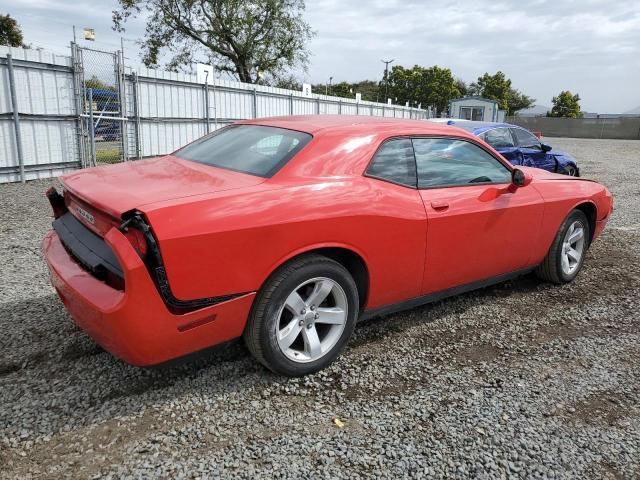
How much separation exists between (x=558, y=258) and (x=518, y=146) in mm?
5532

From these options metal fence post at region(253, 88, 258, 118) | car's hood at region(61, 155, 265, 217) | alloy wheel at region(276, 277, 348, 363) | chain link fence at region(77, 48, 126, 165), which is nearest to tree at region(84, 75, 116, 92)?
chain link fence at region(77, 48, 126, 165)

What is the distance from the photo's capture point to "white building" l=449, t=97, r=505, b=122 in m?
35.2

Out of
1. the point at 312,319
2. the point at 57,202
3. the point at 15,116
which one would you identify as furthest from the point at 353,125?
the point at 15,116

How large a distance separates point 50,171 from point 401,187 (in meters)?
9.03

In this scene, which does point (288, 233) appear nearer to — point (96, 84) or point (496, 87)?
point (96, 84)

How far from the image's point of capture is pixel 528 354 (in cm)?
333

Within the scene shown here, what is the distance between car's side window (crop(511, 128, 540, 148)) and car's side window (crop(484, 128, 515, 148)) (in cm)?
27

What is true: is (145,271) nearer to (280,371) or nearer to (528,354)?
(280,371)

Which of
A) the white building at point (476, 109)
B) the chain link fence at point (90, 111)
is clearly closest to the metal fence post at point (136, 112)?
the chain link fence at point (90, 111)

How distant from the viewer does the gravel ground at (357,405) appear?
87.6 inches

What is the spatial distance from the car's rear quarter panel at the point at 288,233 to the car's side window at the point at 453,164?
11.7 inches

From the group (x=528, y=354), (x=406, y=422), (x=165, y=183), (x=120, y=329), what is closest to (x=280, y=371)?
(x=406, y=422)

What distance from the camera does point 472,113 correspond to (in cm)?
3706

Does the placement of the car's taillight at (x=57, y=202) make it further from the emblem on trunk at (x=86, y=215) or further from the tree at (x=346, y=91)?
the tree at (x=346, y=91)
